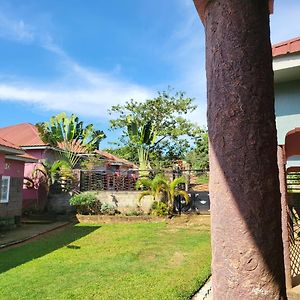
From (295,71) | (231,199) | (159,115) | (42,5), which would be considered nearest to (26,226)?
(42,5)

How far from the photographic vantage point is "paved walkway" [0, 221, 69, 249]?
1178cm

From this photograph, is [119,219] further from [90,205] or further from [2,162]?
[2,162]

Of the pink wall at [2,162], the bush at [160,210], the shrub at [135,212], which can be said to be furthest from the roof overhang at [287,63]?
the shrub at [135,212]

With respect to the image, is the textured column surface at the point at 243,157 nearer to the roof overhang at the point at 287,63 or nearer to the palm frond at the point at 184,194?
the roof overhang at the point at 287,63

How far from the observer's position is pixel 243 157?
3.46ft

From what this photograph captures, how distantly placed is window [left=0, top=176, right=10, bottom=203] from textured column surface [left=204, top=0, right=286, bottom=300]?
15119mm

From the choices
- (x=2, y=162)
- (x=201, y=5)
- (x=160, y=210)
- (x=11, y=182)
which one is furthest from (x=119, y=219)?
(x=201, y=5)

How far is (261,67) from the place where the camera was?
3.68ft

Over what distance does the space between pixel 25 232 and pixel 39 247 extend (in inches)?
134

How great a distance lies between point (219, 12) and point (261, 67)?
24 cm

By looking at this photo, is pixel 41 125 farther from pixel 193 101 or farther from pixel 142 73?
pixel 193 101

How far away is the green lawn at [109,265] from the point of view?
6.05 meters

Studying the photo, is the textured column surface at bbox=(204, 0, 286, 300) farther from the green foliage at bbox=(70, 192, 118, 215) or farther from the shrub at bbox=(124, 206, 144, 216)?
the green foliage at bbox=(70, 192, 118, 215)

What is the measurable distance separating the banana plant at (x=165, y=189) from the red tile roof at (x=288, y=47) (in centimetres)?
1058
